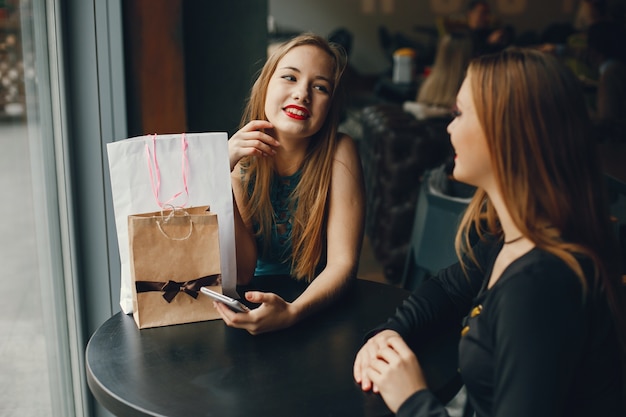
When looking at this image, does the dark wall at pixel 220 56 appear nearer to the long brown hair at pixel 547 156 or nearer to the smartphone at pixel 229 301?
the smartphone at pixel 229 301

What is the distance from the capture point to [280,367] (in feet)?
3.67

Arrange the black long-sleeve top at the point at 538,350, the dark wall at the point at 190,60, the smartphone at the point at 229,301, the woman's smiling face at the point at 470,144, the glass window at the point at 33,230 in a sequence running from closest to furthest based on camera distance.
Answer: the black long-sleeve top at the point at 538,350 < the woman's smiling face at the point at 470,144 < the smartphone at the point at 229,301 < the glass window at the point at 33,230 < the dark wall at the point at 190,60

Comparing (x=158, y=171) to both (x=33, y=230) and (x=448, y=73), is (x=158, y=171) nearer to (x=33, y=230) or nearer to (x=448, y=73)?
(x=33, y=230)

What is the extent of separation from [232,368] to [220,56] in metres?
1.35

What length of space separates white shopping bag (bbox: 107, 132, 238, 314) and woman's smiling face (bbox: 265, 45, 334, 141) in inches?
7.8

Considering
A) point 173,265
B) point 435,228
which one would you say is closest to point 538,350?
point 173,265

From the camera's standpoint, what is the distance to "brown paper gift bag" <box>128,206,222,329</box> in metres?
1.23

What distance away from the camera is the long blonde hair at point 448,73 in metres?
4.54

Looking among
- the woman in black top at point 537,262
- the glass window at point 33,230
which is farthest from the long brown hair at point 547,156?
the glass window at point 33,230

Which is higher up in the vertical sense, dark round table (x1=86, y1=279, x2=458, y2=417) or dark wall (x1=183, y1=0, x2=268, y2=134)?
dark wall (x1=183, y1=0, x2=268, y2=134)

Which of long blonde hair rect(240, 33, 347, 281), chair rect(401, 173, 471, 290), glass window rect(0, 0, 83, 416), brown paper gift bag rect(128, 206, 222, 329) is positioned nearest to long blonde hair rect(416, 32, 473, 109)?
chair rect(401, 173, 471, 290)

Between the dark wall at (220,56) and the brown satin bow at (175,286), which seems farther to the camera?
the dark wall at (220,56)

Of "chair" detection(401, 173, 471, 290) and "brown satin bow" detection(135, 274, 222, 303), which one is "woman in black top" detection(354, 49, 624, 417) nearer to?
"brown satin bow" detection(135, 274, 222, 303)

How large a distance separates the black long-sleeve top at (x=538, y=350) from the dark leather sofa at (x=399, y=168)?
2.50 meters
